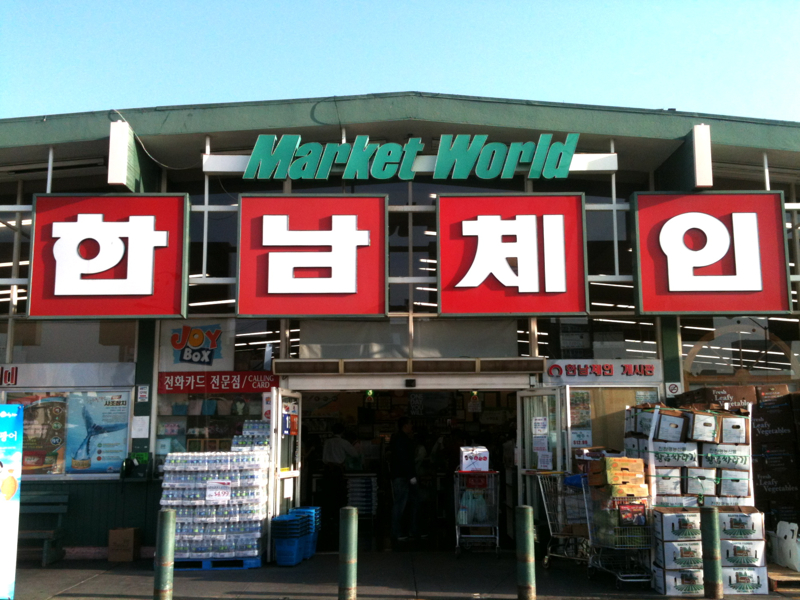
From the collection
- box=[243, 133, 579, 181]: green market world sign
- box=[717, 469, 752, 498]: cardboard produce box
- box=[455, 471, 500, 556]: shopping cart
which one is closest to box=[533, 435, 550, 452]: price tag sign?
box=[455, 471, 500, 556]: shopping cart

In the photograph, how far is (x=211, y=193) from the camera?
41.5ft

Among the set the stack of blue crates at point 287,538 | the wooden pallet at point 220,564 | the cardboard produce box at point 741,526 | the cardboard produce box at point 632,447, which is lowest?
the wooden pallet at point 220,564

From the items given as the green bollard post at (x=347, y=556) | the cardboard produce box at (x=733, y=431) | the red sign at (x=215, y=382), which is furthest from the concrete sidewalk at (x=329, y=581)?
the red sign at (x=215, y=382)

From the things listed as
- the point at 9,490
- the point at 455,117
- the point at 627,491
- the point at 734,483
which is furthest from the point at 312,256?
the point at 734,483

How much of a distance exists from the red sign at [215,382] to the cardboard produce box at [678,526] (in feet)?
19.5

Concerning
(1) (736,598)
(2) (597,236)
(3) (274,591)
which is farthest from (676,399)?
(3) (274,591)

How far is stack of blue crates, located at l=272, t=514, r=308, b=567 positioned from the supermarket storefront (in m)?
1.72

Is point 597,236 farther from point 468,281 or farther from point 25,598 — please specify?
point 25,598

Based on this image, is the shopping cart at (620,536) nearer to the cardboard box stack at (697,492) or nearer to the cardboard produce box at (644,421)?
the cardboard box stack at (697,492)

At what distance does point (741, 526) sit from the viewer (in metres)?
8.98

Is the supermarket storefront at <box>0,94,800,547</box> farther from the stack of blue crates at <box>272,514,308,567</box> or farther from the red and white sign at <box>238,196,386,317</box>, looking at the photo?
the stack of blue crates at <box>272,514,308,567</box>

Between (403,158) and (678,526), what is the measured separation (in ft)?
20.9

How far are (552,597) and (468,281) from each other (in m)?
4.43

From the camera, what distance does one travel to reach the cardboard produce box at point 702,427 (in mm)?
9367
